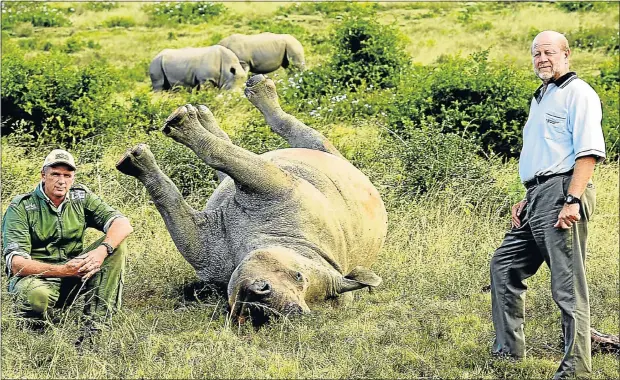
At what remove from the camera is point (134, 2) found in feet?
114

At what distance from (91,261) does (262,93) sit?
2.92 metres

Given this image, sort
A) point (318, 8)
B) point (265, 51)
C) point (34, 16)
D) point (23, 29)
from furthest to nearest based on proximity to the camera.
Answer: point (318, 8) < point (34, 16) < point (23, 29) < point (265, 51)

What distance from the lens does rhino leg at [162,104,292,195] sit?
23.2 feet

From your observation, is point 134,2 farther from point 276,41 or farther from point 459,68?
point 459,68

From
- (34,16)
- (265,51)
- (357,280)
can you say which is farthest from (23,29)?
(357,280)

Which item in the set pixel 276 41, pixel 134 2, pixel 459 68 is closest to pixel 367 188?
pixel 459 68

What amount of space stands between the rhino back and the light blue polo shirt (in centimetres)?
177

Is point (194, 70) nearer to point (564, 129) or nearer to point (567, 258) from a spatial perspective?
point (564, 129)

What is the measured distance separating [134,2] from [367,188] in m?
28.1

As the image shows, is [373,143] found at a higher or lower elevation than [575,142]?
lower

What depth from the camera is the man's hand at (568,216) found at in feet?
19.1

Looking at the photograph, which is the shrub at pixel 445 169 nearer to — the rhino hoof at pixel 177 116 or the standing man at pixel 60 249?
the rhino hoof at pixel 177 116

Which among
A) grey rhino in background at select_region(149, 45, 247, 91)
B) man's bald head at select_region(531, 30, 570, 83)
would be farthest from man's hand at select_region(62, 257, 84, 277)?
grey rhino in background at select_region(149, 45, 247, 91)

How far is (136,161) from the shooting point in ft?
23.6
